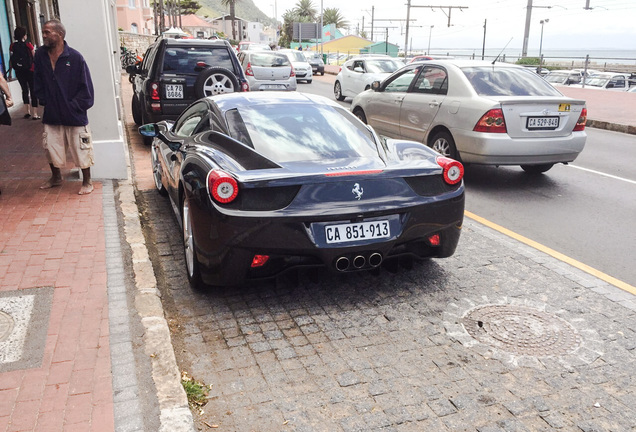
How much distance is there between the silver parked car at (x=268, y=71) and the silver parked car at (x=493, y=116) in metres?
11.3

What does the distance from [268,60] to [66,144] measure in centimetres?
1518

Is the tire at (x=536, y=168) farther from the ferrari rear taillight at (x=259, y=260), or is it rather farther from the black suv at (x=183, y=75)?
the ferrari rear taillight at (x=259, y=260)

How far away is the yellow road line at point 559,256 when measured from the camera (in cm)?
479

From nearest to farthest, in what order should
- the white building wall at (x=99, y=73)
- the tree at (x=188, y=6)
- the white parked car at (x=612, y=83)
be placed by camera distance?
1. the white building wall at (x=99, y=73)
2. the white parked car at (x=612, y=83)
3. the tree at (x=188, y=6)

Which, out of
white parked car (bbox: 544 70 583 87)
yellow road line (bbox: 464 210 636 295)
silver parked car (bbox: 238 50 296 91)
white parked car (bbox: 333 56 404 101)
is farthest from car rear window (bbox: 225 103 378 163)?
white parked car (bbox: 544 70 583 87)

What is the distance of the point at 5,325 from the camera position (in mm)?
3775

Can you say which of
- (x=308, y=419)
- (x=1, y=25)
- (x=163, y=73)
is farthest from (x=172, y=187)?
(x=1, y=25)

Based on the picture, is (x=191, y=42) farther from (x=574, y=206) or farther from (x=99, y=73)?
(x=574, y=206)

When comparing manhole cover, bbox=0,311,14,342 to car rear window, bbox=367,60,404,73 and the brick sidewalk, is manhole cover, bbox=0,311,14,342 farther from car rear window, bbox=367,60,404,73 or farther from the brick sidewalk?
car rear window, bbox=367,60,404,73

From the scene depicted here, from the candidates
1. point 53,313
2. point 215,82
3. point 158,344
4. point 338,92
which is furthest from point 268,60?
point 158,344

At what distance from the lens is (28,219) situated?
5.86 meters

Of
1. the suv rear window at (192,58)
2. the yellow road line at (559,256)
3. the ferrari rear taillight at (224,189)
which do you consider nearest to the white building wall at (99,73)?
the suv rear window at (192,58)

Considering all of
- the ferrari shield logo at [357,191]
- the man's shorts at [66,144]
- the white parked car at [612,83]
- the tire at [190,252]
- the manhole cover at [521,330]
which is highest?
the ferrari shield logo at [357,191]

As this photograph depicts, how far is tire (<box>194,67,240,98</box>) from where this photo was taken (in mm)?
9688
